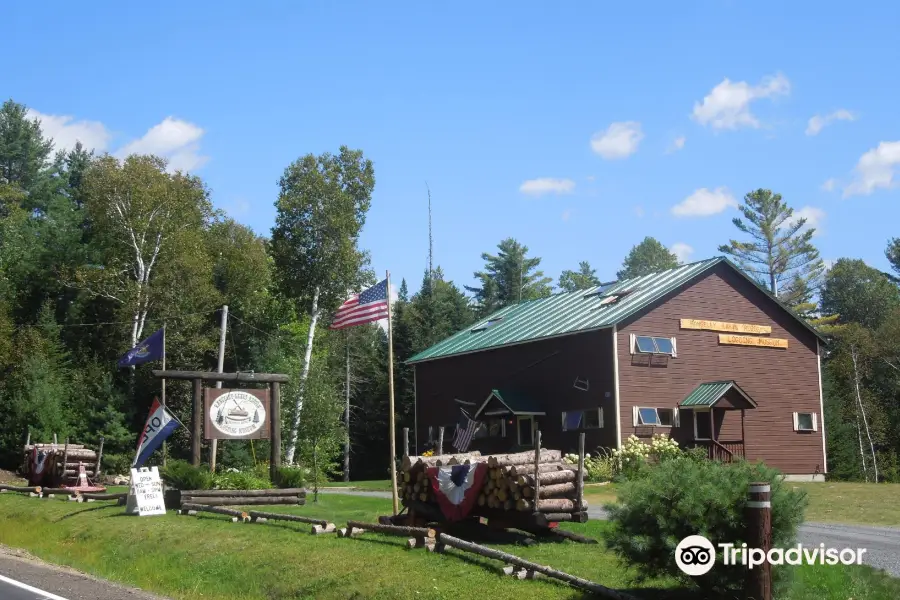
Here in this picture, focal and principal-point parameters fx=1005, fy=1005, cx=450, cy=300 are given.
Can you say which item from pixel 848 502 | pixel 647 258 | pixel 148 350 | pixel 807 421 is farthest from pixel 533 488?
pixel 647 258

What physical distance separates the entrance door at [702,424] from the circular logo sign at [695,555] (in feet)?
90.0

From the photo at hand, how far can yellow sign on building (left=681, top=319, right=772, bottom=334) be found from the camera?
3692 centimetres

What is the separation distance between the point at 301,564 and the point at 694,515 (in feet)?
22.1

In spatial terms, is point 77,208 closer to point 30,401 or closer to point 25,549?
point 30,401

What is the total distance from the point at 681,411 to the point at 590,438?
3.50 meters

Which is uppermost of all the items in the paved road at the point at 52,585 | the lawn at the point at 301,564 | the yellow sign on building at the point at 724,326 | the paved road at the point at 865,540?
the yellow sign on building at the point at 724,326

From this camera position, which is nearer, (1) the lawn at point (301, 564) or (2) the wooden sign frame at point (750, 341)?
(1) the lawn at point (301, 564)

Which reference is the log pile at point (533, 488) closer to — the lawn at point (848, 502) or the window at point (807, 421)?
the lawn at point (848, 502)

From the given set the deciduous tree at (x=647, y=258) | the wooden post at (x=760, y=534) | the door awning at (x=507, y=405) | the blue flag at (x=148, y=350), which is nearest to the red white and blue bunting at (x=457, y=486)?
the wooden post at (x=760, y=534)

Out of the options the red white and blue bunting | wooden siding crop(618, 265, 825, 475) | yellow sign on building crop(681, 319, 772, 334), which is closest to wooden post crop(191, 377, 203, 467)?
the red white and blue bunting

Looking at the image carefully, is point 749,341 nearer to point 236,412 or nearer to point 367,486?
point 367,486

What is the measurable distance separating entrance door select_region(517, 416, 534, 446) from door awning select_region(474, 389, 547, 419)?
2.56 feet

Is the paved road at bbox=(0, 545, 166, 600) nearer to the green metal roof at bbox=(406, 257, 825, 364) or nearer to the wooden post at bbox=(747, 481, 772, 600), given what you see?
the wooden post at bbox=(747, 481, 772, 600)

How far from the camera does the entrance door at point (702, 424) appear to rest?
36500 millimetres
